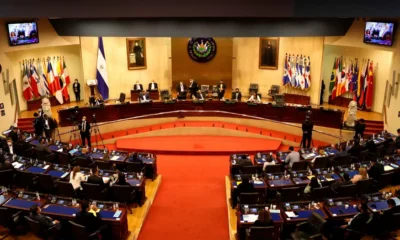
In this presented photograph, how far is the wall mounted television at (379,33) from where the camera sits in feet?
50.6

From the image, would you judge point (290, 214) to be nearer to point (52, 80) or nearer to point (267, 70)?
point (267, 70)

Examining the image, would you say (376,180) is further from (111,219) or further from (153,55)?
(153,55)

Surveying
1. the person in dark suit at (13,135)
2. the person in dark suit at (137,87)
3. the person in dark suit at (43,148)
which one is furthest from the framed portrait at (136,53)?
the person in dark suit at (43,148)

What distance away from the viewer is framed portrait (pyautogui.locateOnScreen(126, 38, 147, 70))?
20812mm

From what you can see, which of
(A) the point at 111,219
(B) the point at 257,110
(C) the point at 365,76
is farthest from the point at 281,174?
(C) the point at 365,76

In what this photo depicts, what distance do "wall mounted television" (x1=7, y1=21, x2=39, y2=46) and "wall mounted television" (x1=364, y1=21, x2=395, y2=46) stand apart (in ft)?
49.1

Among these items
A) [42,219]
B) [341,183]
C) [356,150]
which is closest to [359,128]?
[356,150]

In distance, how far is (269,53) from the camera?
2103 centimetres

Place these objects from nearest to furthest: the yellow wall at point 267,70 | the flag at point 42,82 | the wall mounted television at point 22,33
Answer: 1. the wall mounted television at point 22,33
2. the flag at point 42,82
3. the yellow wall at point 267,70

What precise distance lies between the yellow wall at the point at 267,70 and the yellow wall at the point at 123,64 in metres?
4.11

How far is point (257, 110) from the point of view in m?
17.8

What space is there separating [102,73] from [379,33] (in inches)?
535

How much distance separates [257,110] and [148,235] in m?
10.1

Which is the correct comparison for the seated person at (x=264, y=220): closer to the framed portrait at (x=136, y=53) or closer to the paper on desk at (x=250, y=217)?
the paper on desk at (x=250, y=217)
